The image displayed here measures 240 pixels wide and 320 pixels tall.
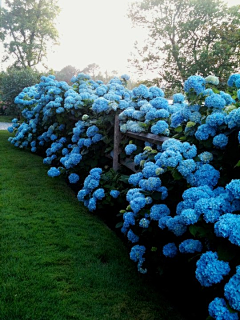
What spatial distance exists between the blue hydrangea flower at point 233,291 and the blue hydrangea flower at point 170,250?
68 centimetres

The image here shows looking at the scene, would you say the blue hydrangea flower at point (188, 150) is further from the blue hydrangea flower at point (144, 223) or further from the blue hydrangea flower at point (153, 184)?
the blue hydrangea flower at point (144, 223)

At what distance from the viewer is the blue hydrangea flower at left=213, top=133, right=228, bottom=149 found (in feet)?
6.30

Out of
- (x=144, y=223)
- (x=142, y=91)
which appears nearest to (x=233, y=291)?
(x=144, y=223)

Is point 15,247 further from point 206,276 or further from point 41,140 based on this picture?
point 41,140

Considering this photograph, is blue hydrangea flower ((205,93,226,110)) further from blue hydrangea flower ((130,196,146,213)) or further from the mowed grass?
the mowed grass

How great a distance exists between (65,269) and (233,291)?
1451 millimetres

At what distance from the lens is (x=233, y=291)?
4.35 feet

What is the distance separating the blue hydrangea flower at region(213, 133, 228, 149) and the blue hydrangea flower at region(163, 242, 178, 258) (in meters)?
0.75

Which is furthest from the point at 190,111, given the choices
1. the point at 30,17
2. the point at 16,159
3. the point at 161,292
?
the point at 30,17

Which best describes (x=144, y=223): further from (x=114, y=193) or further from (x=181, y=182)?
(x=114, y=193)

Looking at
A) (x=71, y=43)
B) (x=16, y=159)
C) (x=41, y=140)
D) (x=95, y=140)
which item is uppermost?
(x=71, y=43)

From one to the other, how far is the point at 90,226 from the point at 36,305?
51.1 inches

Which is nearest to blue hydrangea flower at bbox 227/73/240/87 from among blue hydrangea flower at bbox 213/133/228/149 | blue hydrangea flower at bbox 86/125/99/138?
blue hydrangea flower at bbox 213/133/228/149

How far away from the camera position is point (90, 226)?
10.5ft
